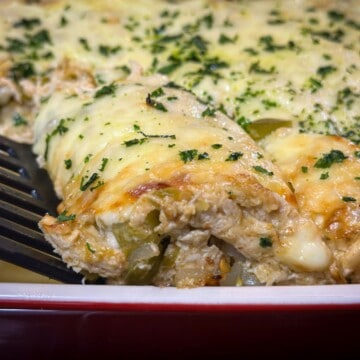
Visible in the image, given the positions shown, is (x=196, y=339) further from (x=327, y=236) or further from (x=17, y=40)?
(x=17, y=40)

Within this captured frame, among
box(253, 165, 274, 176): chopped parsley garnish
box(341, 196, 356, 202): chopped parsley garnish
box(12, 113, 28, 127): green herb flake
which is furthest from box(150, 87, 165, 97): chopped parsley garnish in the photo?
box(341, 196, 356, 202): chopped parsley garnish

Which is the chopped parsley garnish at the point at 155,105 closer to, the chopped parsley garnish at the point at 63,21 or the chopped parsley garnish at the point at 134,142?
the chopped parsley garnish at the point at 134,142

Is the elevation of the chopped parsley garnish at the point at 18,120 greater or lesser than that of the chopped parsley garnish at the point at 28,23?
lesser

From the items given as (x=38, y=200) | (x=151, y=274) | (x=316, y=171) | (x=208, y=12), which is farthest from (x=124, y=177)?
(x=208, y=12)

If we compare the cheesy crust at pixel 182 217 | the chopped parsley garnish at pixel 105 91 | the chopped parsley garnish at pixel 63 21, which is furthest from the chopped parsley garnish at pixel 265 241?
the chopped parsley garnish at pixel 63 21

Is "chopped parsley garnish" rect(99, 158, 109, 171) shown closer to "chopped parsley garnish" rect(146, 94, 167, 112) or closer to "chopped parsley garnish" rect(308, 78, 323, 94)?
"chopped parsley garnish" rect(146, 94, 167, 112)

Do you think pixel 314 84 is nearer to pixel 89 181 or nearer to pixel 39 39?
pixel 89 181
